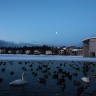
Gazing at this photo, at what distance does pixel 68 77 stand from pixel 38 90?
9975mm

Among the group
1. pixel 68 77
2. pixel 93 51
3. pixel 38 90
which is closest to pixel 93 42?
pixel 93 51

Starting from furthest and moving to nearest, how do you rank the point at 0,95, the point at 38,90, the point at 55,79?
the point at 55,79, the point at 38,90, the point at 0,95

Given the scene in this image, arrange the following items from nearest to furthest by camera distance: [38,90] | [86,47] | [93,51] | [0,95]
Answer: [0,95] → [38,90] → [93,51] → [86,47]

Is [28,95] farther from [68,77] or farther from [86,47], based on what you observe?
[86,47]

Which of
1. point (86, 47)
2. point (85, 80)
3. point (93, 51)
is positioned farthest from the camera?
point (86, 47)

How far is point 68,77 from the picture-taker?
3256 cm

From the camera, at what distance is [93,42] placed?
138875mm

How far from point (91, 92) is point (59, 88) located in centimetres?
352

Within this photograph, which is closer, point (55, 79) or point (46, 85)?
point (46, 85)

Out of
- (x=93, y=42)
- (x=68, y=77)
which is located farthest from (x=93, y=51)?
(x=68, y=77)

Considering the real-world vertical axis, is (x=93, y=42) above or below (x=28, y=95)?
above

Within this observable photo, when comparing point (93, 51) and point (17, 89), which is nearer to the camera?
point (17, 89)

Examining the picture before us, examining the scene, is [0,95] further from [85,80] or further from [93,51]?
[93,51]

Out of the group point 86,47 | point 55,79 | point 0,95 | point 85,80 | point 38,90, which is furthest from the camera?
point 86,47
